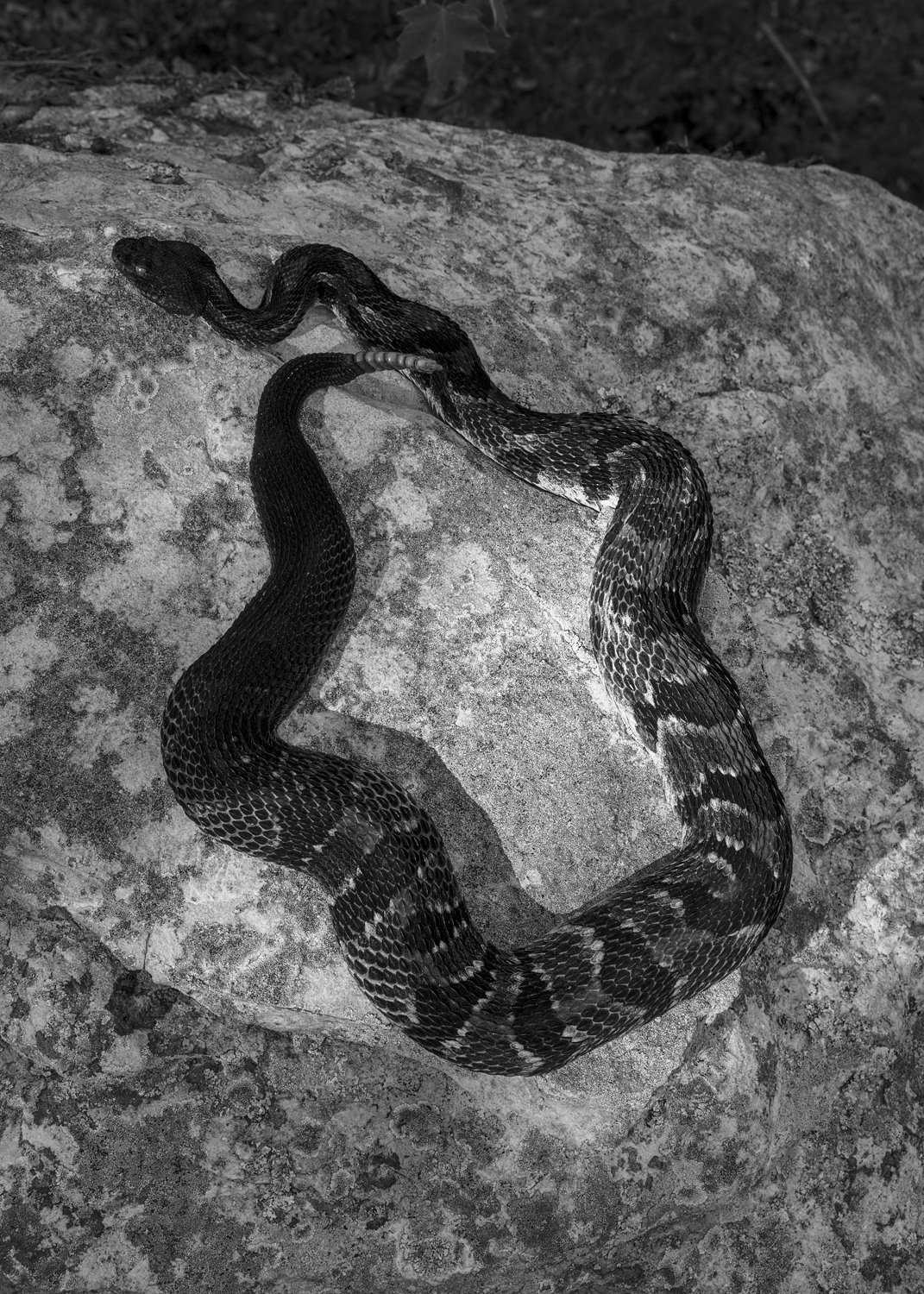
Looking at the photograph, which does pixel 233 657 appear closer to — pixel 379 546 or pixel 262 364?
pixel 379 546

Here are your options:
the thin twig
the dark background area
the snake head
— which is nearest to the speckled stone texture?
the snake head

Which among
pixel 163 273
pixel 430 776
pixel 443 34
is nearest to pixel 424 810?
pixel 430 776

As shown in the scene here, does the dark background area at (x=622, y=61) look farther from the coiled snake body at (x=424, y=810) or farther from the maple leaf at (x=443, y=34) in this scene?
the coiled snake body at (x=424, y=810)

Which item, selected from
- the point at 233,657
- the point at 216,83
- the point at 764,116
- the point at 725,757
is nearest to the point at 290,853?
the point at 233,657

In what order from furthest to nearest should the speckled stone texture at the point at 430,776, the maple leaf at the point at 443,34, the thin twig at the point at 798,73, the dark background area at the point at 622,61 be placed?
1. the thin twig at the point at 798,73
2. the dark background area at the point at 622,61
3. the maple leaf at the point at 443,34
4. the speckled stone texture at the point at 430,776

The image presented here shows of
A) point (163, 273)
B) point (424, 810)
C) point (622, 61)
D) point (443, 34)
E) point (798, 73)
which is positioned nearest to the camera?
point (424, 810)

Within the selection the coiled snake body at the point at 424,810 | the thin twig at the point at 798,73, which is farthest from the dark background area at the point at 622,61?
the coiled snake body at the point at 424,810

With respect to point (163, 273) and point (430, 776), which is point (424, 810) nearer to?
point (430, 776)
